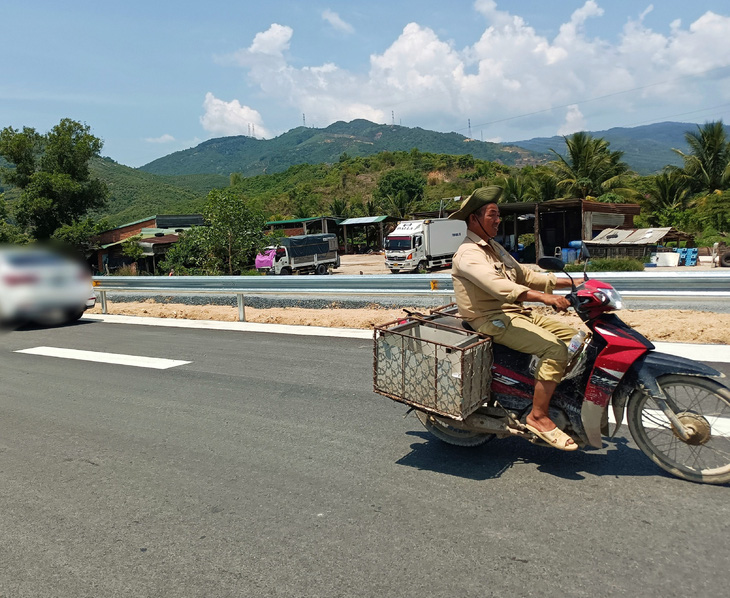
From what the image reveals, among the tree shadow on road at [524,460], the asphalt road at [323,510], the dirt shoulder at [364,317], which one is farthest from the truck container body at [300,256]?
the tree shadow on road at [524,460]

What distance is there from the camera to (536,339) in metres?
4.12

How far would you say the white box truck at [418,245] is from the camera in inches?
1331

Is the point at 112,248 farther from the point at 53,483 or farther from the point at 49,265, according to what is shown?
the point at 53,483

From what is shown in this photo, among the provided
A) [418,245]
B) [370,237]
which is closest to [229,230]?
[418,245]

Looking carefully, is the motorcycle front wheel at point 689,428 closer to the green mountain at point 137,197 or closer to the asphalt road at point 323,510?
the asphalt road at point 323,510

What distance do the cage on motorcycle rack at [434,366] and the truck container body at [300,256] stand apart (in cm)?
Result: 2773

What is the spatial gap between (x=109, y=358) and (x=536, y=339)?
725 cm

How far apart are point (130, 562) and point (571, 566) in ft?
8.14

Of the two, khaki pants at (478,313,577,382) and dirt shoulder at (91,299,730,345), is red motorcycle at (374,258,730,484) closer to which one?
khaki pants at (478,313,577,382)

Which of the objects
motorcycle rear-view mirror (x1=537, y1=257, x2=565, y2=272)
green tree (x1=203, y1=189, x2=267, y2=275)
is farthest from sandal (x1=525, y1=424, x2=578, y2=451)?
green tree (x1=203, y1=189, x2=267, y2=275)

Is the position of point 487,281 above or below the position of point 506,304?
above

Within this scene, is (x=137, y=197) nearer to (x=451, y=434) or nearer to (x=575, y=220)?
(x=575, y=220)

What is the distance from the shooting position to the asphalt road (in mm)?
3076

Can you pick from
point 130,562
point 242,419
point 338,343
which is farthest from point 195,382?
point 130,562
